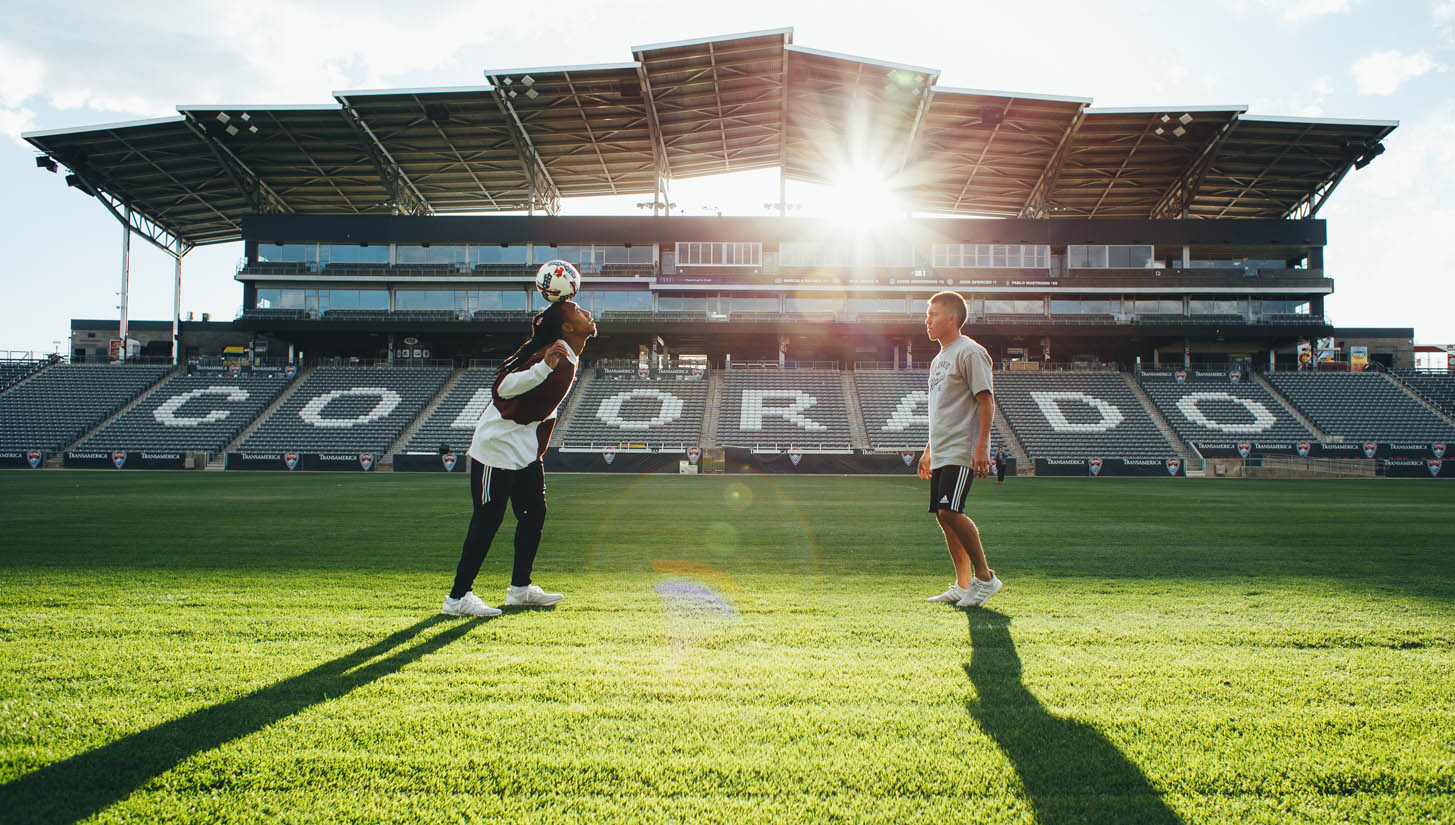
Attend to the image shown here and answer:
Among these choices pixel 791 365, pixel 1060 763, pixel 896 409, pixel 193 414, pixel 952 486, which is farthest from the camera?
pixel 791 365

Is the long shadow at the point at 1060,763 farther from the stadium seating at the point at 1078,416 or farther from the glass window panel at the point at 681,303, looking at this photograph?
the glass window panel at the point at 681,303

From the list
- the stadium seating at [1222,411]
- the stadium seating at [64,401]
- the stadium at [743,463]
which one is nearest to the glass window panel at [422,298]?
the stadium at [743,463]

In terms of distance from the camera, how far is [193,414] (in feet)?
110

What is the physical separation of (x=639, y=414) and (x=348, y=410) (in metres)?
14.2

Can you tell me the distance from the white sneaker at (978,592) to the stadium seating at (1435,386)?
138 feet

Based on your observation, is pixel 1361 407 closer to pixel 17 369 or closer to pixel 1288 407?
pixel 1288 407

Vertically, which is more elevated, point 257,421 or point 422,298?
point 422,298

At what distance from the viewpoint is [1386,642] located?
11.6 feet

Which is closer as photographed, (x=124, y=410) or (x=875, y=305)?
(x=124, y=410)

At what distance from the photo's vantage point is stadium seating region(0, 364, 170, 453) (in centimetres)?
3100

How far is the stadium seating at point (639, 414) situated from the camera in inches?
1228

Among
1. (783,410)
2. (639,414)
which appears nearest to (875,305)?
(783,410)

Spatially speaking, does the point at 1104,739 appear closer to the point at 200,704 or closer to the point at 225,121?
the point at 200,704

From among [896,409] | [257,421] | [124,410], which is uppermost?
[896,409]
